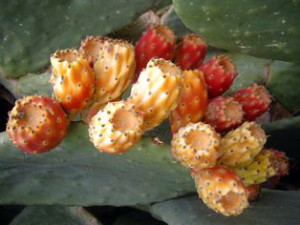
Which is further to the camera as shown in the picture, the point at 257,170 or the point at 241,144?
the point at 257,170

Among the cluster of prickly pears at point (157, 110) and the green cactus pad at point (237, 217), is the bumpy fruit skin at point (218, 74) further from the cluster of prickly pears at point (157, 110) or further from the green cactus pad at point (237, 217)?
the green cactus pad at point (237, 217)

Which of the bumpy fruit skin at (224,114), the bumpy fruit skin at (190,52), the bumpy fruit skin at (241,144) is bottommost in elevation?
the bumpy fruit skin at (241,144)

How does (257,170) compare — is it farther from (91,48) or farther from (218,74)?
(91,48)

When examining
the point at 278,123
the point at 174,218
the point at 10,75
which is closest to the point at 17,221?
the point at 10,75

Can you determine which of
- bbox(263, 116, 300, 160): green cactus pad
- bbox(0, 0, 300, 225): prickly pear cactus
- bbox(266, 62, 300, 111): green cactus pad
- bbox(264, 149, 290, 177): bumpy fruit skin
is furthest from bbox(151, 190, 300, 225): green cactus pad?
bbox(266, 62, 300, 111): green cactus pad

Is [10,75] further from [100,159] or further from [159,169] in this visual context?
[159,169]

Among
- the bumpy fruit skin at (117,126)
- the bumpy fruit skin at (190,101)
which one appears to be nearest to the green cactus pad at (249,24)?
the bumpy fruit skin at (190,101)

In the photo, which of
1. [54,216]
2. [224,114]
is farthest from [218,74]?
[54,216]
